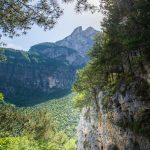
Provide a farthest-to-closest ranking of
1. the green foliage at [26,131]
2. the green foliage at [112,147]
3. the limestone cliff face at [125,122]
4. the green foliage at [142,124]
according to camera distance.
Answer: the green foliage at [112,147] → the limestone cliff face at [125,122] → the green foliage at [26,131] → the green foliage at [142,124]

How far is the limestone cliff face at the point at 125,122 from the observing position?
30859 millimetres

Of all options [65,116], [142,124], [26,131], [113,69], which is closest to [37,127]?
[113,69]

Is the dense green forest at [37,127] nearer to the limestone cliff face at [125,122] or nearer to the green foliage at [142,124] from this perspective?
the limestone cliff face at [125,122]

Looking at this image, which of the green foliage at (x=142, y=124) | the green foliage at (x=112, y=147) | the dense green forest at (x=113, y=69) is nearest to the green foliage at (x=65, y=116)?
the dense green forest at (x=113, y=69)

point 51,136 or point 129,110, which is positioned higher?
point 129,110

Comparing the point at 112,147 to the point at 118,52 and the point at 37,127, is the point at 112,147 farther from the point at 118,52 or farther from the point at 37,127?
the point at 37,127

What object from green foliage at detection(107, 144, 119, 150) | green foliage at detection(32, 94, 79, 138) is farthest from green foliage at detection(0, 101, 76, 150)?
green foliage at detection(32, 94, 79, 138)

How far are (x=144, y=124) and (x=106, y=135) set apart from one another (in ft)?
39.8

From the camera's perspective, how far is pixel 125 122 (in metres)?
34.7

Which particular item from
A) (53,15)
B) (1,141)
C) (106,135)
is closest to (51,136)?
(106,135)

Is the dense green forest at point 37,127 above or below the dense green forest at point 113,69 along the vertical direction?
below

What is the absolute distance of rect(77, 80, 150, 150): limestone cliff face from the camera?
101 feet

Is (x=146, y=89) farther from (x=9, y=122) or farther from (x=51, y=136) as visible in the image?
(x=51, y=136)

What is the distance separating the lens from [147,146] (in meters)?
29.6
